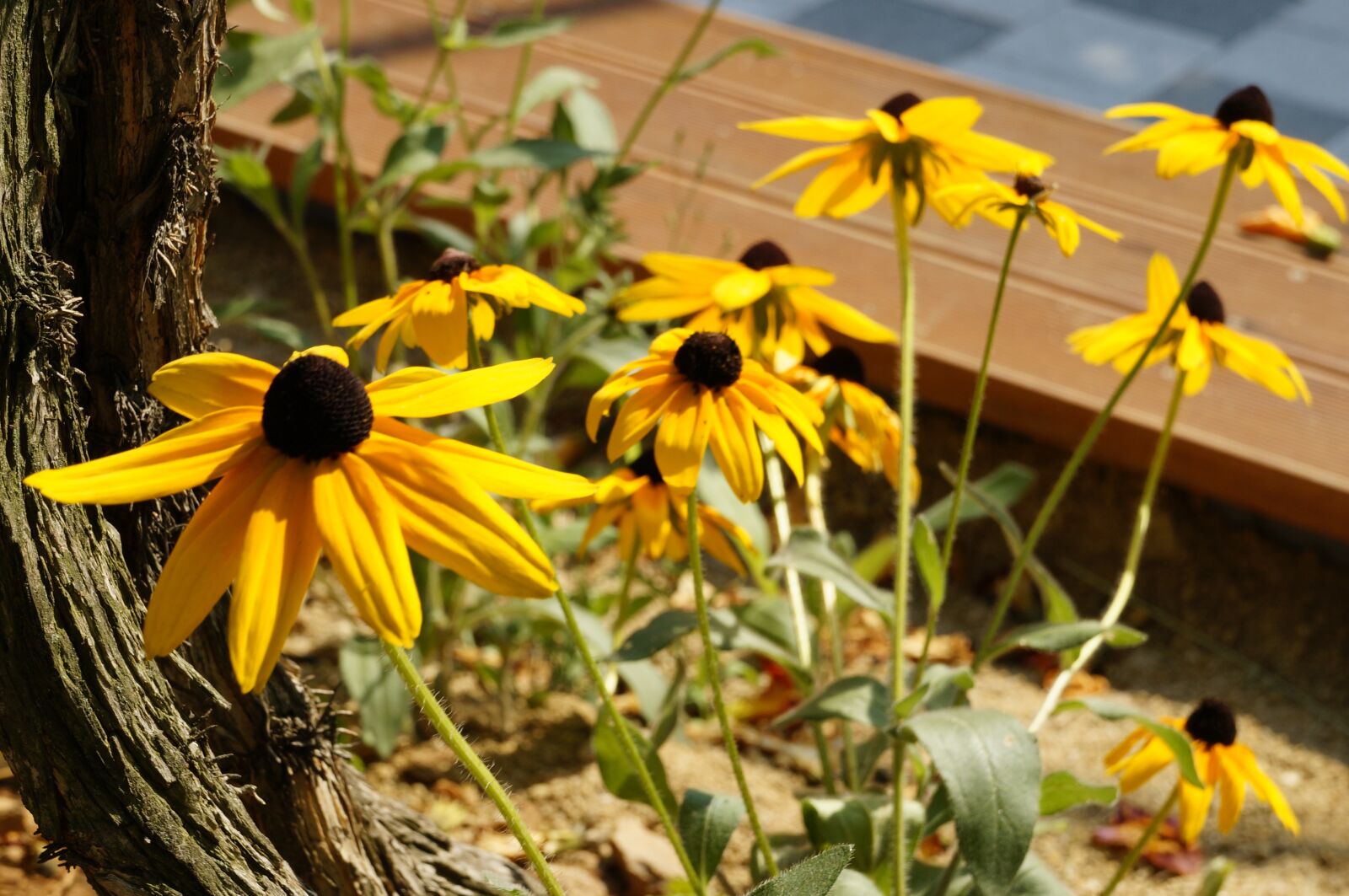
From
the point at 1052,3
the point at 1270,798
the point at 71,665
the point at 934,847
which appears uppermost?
the point at 1052,3

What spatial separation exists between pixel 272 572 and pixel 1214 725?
861mm

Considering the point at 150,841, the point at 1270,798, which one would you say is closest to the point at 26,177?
the point at 150,841

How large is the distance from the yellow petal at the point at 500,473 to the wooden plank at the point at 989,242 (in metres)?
1.09

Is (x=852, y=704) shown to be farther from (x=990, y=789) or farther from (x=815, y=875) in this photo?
(x=815, y=875)

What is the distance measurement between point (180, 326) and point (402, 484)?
0.97 ft

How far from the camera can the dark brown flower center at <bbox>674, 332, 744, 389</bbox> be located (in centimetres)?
84

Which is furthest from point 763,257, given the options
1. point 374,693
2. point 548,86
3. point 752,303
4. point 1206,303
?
point 548,86

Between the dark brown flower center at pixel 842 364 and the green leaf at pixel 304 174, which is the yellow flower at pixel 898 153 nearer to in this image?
the dark brown flower center at pixel 842 364

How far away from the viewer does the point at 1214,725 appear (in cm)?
118

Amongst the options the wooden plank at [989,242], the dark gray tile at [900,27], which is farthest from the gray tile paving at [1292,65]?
the wooden plank at [989,242]

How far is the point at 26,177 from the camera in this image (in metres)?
0.76

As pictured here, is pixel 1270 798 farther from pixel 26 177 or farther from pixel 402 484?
pixel 26 177

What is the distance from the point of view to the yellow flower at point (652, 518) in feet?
3.93

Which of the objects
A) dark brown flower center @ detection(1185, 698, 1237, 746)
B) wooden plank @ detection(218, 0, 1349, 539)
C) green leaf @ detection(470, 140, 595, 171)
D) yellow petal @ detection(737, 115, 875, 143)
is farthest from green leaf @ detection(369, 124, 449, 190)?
dark brown flower center @ detection(1185, 698, 1237, 746)
